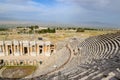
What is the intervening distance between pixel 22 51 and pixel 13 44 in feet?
7.31

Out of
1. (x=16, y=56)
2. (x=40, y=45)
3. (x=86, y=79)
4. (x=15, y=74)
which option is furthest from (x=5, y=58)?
(x=86, y=79)

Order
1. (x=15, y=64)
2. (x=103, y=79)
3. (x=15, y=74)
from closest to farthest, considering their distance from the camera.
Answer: (x=103, y=79), (x=15, y=74), (x=15, y=64)

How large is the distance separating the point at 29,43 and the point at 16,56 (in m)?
3.58

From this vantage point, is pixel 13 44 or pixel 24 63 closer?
pixel 24 63

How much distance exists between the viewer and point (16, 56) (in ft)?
115

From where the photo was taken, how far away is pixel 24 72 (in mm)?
25734

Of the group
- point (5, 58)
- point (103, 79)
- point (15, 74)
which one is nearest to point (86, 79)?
point (103, 79)

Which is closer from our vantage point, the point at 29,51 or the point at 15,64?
the point at 15,64

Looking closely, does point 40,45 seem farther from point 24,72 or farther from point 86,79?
point 86,79

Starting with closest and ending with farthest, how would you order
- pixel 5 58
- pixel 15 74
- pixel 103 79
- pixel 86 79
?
1. pixel 103 79
2. pixel 86 79
3. pixel 15 74
4. pixel 5 58

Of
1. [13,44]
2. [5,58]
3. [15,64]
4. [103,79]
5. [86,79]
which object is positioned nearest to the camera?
[103,79]

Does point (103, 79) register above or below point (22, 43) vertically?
above

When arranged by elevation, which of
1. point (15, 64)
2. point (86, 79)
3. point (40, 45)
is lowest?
point (15, 64)

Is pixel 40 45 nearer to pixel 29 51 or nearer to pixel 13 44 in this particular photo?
pixel 29 51
